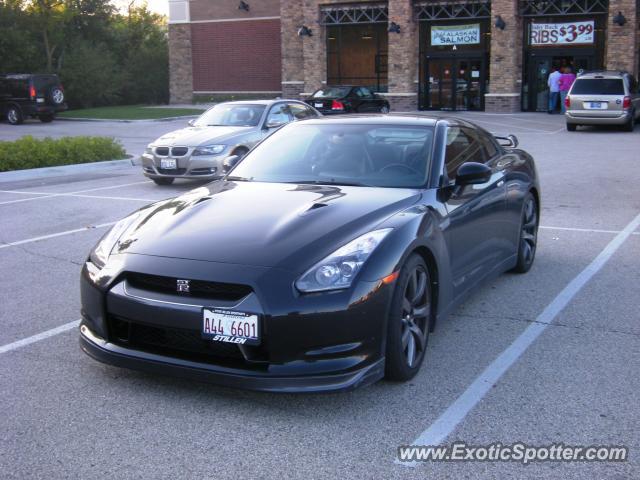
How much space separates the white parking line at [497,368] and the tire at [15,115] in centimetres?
2736

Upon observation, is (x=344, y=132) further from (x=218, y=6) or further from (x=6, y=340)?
(x=218, y=6)

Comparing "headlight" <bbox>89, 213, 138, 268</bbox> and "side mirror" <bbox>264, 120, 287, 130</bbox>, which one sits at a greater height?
"side mirror" <bbox>264, 120, 287, 130</bbox>

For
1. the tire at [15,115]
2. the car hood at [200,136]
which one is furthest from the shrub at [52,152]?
the tire at [15,115]

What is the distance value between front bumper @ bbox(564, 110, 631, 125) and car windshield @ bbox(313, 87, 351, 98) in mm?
8796

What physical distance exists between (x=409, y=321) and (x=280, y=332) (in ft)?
3.10

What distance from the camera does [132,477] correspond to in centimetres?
350

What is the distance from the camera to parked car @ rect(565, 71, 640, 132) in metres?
22.6

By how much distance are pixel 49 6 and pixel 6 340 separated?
36.1m

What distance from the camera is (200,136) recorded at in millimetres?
13273

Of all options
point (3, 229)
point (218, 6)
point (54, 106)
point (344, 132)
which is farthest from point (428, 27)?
point (344, 132)

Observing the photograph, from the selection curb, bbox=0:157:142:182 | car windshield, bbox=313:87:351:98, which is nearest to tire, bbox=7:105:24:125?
car windshield, bbox=313:87:351:98

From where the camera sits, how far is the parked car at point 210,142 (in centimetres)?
1284

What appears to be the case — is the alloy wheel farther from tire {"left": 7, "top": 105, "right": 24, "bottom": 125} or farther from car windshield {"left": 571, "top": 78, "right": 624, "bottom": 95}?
tire {"left": 7, "top": 105, "right": 24, "bottom": 125}

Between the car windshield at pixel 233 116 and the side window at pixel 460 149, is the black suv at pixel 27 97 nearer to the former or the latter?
the car windshield at pixel 233 116
